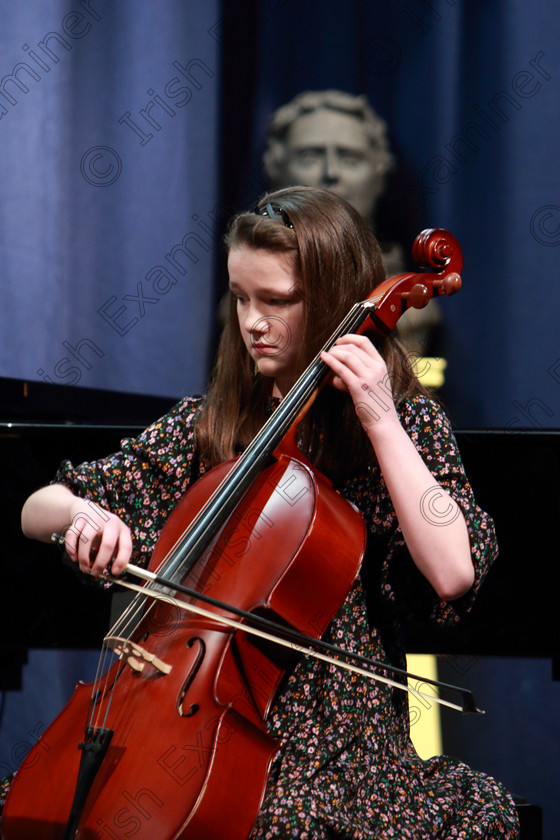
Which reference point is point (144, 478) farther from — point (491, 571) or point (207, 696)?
point (491, 571)

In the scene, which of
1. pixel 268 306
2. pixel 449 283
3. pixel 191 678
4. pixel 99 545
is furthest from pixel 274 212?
pixel 191 678

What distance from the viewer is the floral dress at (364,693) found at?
0.92 m

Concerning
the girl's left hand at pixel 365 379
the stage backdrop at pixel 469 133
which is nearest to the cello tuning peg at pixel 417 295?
the girl's left hand at pixel 365 379

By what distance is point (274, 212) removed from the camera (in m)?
1.16

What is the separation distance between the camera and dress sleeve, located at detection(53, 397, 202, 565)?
1.19 m

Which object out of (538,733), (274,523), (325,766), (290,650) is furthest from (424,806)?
(538,733)

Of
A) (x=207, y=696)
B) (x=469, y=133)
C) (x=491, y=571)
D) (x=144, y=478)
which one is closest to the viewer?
(x=207, y=696)

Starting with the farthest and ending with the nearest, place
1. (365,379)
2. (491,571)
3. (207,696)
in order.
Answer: (491,571) → (365,379) → (207,696)

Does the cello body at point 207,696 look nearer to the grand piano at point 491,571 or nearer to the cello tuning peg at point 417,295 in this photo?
the cello tuning peg at point 417,295

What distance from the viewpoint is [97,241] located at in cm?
225

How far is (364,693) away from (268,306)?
480mm

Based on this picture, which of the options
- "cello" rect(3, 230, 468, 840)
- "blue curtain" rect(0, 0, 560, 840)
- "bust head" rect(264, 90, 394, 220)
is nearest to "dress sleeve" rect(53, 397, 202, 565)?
"cello" rect(3, 230, 468, 840)

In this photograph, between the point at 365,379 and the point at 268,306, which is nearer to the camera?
the point at 365,379

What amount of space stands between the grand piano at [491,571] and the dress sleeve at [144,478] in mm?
244
